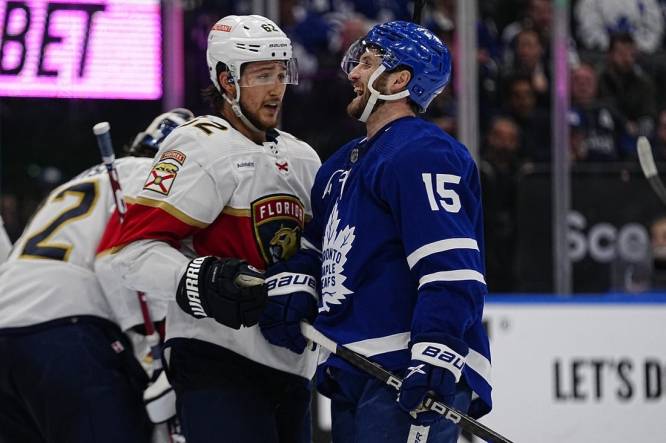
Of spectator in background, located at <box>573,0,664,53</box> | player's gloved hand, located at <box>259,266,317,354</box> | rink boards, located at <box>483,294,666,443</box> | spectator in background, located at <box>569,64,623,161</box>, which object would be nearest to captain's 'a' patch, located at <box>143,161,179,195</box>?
player's gloved hand, located at <box>259,266,317,354</box>

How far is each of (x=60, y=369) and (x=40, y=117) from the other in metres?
2.33

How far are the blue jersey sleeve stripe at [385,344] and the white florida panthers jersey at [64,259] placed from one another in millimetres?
924

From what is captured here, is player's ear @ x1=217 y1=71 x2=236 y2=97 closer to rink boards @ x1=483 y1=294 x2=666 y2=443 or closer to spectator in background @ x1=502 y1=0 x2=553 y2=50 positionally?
rink boards @ x1=483 y1=294 x2=666 y2=443

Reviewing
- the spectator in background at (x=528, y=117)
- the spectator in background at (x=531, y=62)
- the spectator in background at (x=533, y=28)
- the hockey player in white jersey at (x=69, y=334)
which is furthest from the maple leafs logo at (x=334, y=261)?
the spectator in background at (x=533, y=28)

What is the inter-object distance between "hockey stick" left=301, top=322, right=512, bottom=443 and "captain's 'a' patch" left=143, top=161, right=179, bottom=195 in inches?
17.6

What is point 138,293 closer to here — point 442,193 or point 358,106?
point 358,106

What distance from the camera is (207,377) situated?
2.56 m

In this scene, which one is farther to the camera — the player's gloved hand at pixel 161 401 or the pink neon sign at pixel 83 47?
the pink neon sign at pixel 83 47

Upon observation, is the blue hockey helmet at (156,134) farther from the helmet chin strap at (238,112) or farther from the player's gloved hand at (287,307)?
the player's gloved hand at (287,307)

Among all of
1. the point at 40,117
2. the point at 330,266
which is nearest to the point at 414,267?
the point at 330,266

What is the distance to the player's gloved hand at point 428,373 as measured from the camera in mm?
2199

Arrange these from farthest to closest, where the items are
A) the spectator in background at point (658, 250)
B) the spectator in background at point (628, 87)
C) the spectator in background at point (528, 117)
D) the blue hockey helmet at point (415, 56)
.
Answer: the spectator in background at point (628, 87) < the spectator in background at point (528, 117) < the spectator in background at point (658, 250) < the blue hockey helmet at point (415, 56)

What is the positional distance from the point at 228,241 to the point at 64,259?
68 centimetres

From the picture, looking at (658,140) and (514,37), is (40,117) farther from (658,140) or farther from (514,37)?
(658,140)
